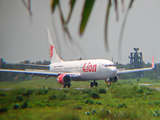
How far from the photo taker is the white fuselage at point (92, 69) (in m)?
25.2

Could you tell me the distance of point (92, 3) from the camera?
927 millimetres

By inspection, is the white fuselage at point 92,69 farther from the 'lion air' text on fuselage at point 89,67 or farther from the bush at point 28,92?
the bush at point 28,92

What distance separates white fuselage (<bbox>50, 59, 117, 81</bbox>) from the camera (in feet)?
82.6

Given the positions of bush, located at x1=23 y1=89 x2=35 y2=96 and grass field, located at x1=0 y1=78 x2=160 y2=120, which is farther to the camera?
bush, located at x1=23 y1=89 x2=35 y2=96

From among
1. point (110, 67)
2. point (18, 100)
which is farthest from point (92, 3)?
point (110, 67)

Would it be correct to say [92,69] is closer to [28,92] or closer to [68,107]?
[28,92]

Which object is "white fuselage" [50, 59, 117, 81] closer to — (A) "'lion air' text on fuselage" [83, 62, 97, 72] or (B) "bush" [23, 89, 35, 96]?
(A) "'lion air' text on fuselage" [83, 62, 97, 72]

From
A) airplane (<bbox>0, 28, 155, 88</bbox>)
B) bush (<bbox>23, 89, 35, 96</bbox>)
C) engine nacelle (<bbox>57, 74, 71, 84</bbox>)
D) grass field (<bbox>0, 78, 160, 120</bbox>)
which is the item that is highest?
airplane (<bbox>0, 28, 155, 88</bbox>)

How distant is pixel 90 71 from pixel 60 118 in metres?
18.6

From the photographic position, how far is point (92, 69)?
26250mm

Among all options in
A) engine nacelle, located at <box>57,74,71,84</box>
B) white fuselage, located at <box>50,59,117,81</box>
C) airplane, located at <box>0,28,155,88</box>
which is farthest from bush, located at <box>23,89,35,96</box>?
white fuselage, located at <box>50,59,117,81</box>

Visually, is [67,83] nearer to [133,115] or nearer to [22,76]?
[22,76]

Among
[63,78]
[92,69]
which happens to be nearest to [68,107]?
[63,78]

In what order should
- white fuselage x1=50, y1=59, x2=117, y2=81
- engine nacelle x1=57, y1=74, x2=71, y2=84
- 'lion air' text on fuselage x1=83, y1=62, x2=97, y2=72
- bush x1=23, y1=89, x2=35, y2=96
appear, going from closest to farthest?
bush x1=23, y1=89, x2=35, y2=96
white fuselage x1=50, y1=59, x2=117, y2=81
engine nacelle x1=57, y1=74, x2=71, y2=84
'lion air' text on fuselage x1=83, y1=62, x2=97, y2=72
